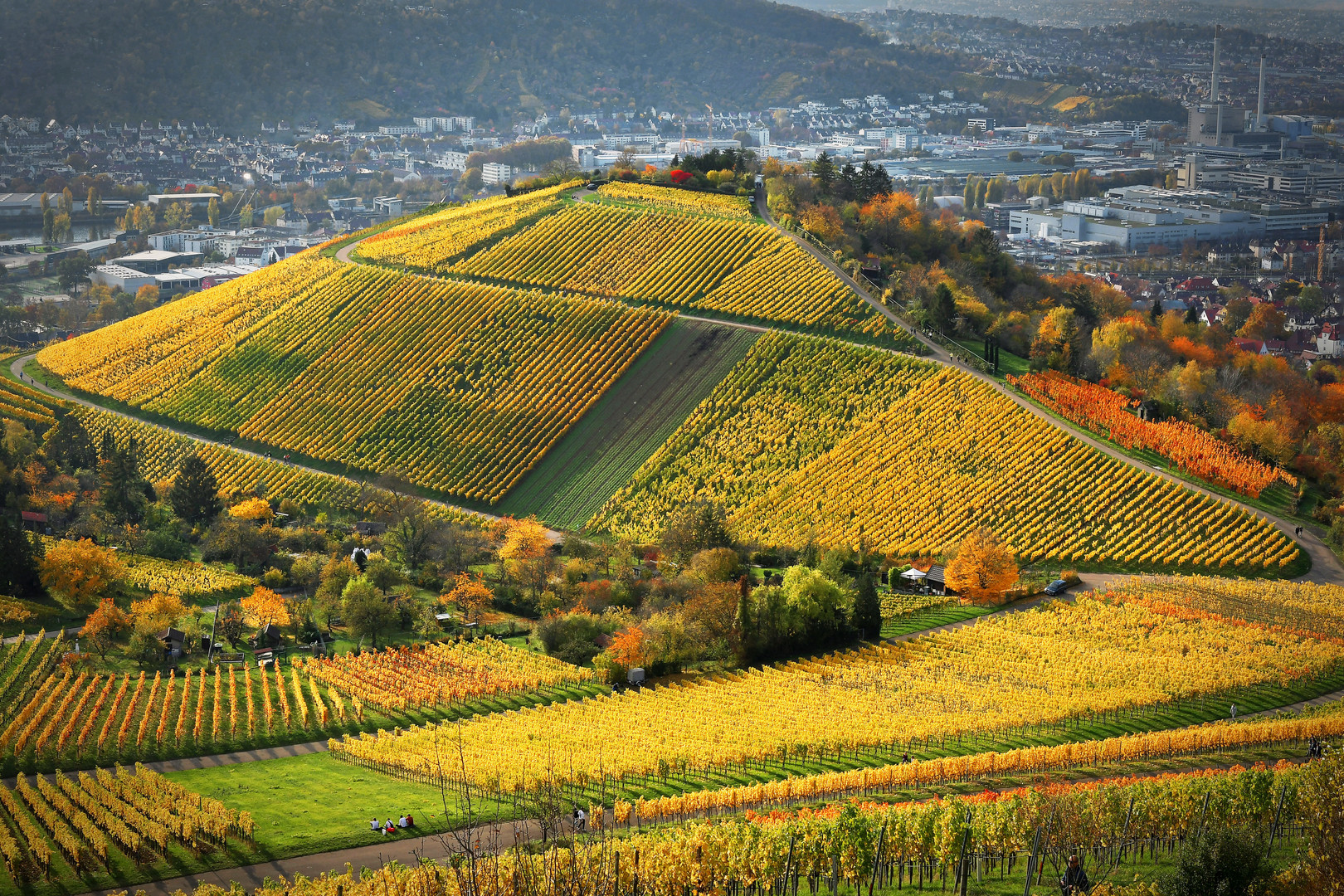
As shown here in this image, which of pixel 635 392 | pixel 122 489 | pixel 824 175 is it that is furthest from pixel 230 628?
pixel 824 175

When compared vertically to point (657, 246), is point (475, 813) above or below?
below

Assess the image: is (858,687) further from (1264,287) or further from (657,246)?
(1264,287)

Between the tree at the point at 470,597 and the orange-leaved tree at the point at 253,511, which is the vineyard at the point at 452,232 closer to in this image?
the orange-leaved tree at the point at 253,511

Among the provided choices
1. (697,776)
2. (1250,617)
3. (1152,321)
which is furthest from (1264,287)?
(697,776)

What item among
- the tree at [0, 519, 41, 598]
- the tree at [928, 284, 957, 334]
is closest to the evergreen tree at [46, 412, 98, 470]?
the tree at [0, 519, 41, 598]

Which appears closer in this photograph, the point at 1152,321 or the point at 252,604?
the point at 252,604

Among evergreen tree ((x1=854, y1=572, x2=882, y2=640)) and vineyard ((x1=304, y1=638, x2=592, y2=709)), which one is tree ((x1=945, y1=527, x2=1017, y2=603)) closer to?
evergreen tree ((x1=854, y1=572, x2=882, y2=640))

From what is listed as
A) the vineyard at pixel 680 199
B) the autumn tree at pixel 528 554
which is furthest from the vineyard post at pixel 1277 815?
the vineyard at pixel 680 199
